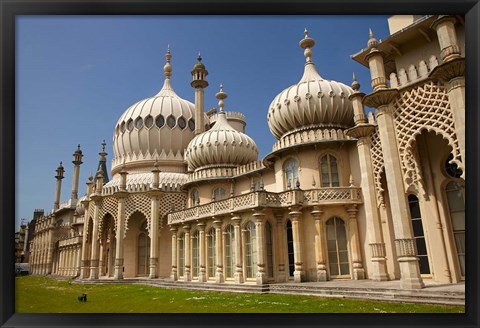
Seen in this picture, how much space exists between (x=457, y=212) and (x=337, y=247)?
16.6ft

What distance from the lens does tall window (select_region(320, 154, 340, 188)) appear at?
1643cm

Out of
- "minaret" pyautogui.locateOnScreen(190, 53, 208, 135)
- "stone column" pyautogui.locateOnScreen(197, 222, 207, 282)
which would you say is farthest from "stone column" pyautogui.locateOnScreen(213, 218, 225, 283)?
"minaret" pyautogui.locateOnScreen(190, 53, 208, 135)

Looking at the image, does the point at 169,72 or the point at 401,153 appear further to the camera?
the point at 169,72

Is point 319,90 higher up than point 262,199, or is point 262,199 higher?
point 319,90

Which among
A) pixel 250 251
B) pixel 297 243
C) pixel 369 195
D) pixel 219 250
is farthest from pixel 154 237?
pixel 369 195

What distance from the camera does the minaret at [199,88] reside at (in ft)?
94.2

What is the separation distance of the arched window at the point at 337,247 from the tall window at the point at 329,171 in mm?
1681

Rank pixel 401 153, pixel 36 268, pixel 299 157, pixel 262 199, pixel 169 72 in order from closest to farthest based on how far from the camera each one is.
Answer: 1. pixel 401 153
2. pixel 262 199
3. pixel 299 157
4. pixel 169 72
5. pixel 36 268

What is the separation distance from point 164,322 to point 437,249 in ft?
32.3

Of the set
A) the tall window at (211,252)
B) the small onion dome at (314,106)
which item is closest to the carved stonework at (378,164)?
the small onion dome at (314,106)

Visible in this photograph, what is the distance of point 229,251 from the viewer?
686 inches

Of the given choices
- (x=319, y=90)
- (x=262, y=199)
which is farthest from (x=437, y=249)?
(x=319, y=90)
